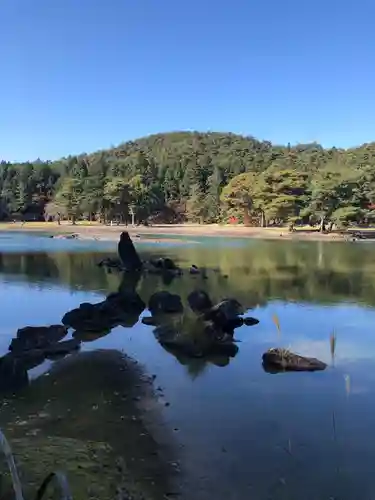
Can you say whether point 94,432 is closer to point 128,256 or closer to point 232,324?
point 232,324

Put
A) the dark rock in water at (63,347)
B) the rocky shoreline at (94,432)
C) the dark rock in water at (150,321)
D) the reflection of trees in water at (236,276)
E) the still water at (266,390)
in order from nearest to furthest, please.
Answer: the rocky shoreline at (94,432), the still water at (266,390), the dark rock in water at (63,347), the dark rock in water at (150,321), the reflection of trees in water at (236,276)

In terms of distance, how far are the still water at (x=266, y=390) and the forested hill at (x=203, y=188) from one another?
37379mm

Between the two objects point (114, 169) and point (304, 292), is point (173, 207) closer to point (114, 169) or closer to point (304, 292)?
point (114, 169)

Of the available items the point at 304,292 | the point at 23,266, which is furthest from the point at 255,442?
the point at 23,266

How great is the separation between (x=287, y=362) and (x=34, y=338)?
5.34 m

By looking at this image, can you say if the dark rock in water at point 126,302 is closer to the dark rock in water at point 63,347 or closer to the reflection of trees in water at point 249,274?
the reflection of trees in water at point 249,274

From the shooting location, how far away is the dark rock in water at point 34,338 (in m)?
11.2

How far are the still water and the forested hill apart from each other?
37.4 m

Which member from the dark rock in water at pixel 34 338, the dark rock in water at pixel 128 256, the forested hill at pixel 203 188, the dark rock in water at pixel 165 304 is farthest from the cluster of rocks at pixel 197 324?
the forested hill at pixel 203 188

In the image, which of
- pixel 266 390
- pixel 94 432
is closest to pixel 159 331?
pixel 266 390

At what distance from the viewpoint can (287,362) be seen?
422 inches

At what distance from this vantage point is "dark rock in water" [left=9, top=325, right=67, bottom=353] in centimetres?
1119

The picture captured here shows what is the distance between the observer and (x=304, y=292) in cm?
2120

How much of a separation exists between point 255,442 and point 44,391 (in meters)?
3.77
